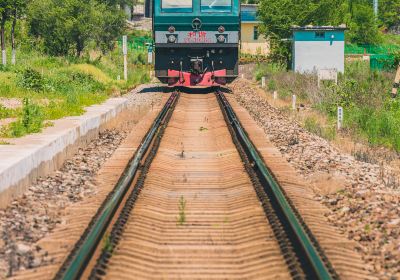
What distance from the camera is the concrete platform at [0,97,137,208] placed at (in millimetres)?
9047

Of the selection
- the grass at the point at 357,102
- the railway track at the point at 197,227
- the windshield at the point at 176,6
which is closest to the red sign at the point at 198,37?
the windshield at the point at 176,6

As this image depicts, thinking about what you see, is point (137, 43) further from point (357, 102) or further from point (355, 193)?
point (355, 193)

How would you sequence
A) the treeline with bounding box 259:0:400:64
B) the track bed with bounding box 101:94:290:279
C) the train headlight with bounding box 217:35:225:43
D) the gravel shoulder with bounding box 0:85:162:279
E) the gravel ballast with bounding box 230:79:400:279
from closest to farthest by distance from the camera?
the track bed with bounding box 101:94:290:279
the gravel shoulder with bounding box 0:85:162:279
the gravel ballast with bounding box 230:79:400:279
the train headlight with bounding box 217:35:225:43
the treeline with bounding box 259:0:400:64

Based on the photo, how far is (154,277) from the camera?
619cm

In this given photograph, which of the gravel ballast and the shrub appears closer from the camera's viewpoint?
the gravel ballast

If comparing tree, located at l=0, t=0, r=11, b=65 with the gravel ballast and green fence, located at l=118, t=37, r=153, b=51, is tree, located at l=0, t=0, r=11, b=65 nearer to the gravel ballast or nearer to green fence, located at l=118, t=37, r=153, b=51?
the gravel ballast

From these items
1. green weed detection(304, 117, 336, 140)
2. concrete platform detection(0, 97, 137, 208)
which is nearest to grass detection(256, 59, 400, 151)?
green weed detection(304, 117, 336, 140)

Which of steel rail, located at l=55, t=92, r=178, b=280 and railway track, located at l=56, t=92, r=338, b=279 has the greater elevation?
steel rail, located at l=55, t=92, r=178, b=280

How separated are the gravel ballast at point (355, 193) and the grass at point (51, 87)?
471cm

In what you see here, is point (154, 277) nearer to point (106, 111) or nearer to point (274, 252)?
point (274, 252)

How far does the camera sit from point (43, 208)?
8875mm

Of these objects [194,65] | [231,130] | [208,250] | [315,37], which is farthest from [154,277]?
[315,37]

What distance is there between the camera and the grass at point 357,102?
16312 mm

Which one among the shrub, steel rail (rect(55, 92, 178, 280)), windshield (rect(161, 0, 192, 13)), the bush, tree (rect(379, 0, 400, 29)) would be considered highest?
tree (rect(379, 0, 400, 29))
